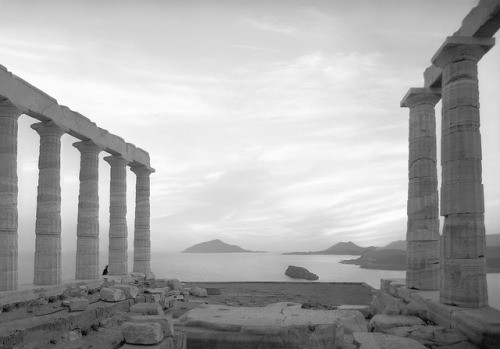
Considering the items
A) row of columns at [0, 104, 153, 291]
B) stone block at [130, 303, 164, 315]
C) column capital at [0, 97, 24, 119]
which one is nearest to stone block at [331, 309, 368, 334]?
stone block at [130, 303, 164, 315]

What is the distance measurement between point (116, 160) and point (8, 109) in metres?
9.90

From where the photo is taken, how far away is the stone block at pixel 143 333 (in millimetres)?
10469

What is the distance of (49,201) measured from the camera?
20.6m

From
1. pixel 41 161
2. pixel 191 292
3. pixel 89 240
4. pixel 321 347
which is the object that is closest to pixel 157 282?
pixel 191 292

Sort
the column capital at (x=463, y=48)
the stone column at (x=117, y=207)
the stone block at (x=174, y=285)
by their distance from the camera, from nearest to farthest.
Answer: the column capital at (x=463, y=48) < the stone block at (x=174, y=285) < the stone column at (x=117, y=207)

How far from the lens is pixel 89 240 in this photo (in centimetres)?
2377

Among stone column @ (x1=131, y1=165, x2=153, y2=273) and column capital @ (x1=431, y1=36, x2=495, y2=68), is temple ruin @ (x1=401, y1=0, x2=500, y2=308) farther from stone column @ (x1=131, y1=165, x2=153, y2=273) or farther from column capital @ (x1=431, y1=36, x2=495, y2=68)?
stone column @ (x1=131, y1=165, x2=153, y2=273)

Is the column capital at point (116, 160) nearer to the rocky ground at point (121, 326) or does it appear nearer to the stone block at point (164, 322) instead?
the rocky ground at point (121, 326)

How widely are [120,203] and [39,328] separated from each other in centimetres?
1464

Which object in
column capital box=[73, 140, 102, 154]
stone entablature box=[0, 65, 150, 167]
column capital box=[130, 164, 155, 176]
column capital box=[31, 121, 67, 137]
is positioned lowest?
column capital box=[130, 164, 155, 176]

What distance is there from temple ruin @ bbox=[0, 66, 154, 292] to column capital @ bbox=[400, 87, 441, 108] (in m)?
15.5

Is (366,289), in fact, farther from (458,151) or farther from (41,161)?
(41,161)

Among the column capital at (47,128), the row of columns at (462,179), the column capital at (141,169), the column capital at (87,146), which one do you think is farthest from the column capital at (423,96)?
the column capital at (141,169)

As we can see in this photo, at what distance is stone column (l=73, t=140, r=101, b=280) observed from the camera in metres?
23.5
